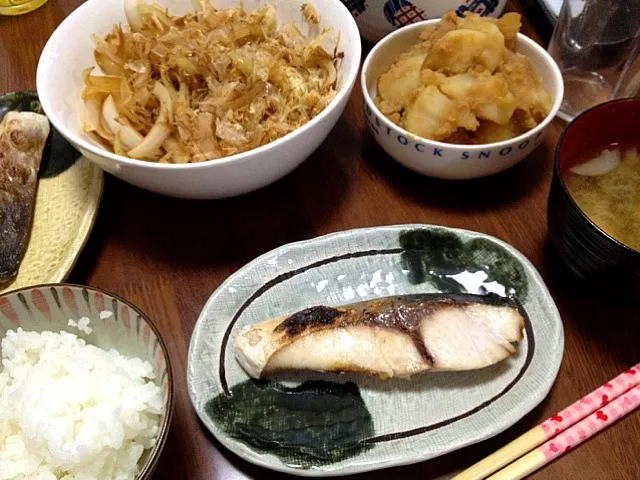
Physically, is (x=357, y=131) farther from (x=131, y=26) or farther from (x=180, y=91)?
(x=131, y=26)

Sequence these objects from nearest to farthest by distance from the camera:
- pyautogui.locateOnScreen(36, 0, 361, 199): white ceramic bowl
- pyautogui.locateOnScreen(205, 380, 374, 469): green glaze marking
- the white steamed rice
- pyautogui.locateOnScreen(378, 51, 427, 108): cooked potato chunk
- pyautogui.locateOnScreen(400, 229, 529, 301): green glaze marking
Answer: the white steamed rice → pyautogui.locateOnScreen(205, 380, 374, 469): green glaze marking → pyautogui.locateOnScreen(36, 0, 361, 199): white ceramic bowl → pyautogui.locateOnScreen(400, 229, 529, 301): green glaze marking → pyautogui.locateOnScreen(378, 51, 427, 108): cooked potato chunk

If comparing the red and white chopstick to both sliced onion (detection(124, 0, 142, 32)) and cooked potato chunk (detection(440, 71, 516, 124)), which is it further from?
sliced onion (detection(124, 0, 142, 32))

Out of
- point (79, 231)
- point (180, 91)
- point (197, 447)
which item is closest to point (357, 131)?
point (180, 91)

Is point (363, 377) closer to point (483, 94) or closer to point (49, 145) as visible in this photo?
point (483, 94)

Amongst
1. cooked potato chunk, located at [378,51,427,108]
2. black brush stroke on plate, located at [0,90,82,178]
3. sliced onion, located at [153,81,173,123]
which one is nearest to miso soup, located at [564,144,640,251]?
cooked potato chunk, located at [378,51,427,108]

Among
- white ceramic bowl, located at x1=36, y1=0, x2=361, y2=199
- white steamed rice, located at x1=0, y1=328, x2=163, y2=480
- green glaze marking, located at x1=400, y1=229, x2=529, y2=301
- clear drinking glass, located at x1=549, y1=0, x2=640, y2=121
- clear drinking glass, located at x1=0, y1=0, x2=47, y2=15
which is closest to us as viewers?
white steamed rice, located at x1=0, y1=328, x2=163, y2=480

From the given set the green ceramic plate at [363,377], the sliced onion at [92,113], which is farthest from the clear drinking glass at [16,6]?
the green ceramic plate at [363,377]

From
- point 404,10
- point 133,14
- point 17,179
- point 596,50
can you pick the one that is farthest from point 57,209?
point 596,50

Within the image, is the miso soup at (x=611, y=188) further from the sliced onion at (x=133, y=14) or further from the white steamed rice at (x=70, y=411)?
the sliced onion at (x=133, y=14)
